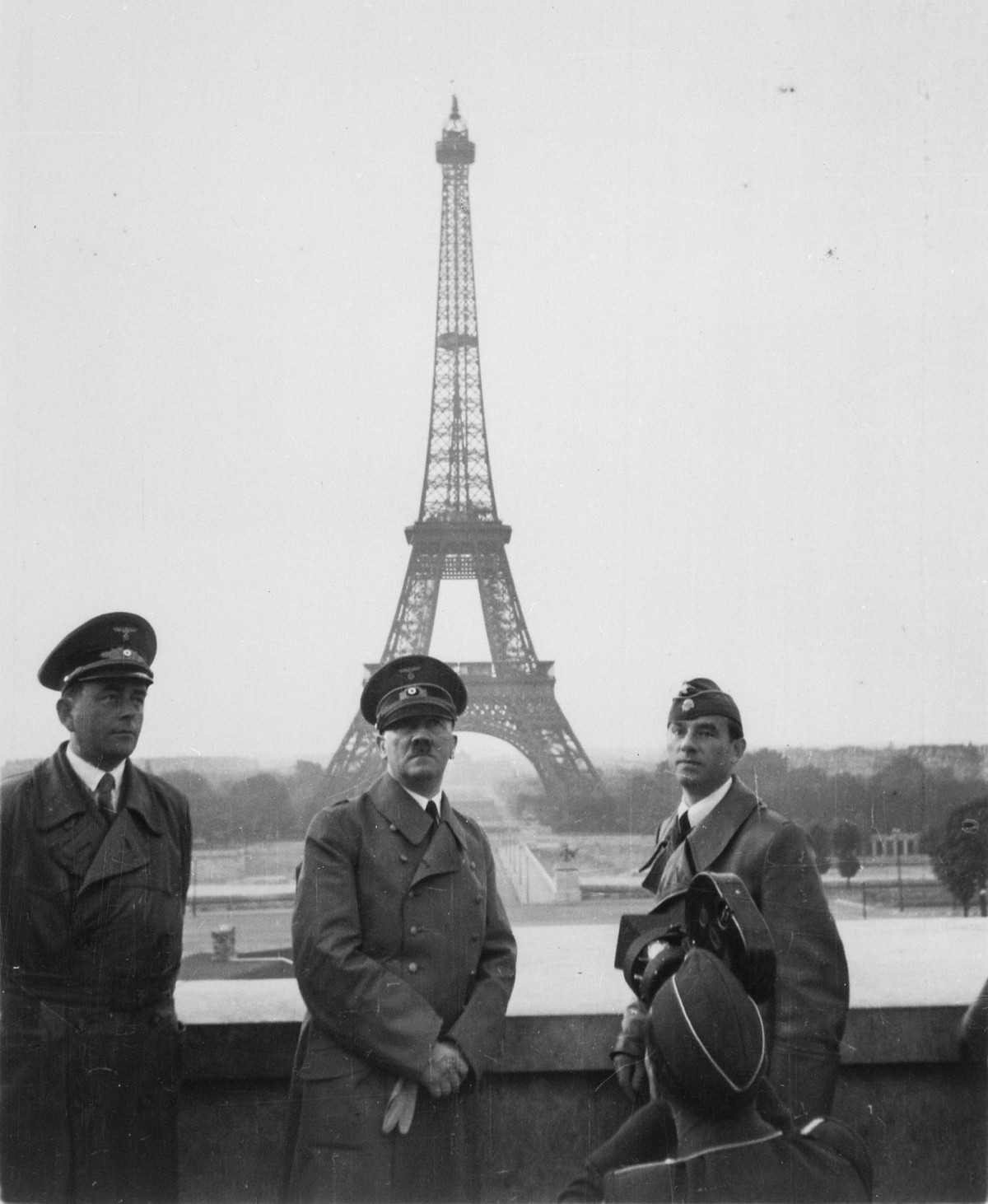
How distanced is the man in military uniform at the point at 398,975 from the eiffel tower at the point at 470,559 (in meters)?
9.37

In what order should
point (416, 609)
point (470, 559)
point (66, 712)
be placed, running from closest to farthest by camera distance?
point (66, 712) < point (416, 609) < point (470, 559)

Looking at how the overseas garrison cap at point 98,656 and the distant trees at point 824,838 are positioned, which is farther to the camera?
the distant trees at point 824,838

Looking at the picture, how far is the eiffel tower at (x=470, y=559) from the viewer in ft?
49.8

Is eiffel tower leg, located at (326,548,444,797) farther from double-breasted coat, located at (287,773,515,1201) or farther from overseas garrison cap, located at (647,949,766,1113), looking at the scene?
overseas garrison cap, located at (647,949,766,1113)

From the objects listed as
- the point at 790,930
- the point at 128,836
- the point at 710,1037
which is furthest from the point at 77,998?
the point at 710,1037

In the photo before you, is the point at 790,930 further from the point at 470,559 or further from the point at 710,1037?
the point at 470,559

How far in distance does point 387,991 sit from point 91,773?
2.89 feet

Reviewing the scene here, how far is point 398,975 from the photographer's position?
283 cm

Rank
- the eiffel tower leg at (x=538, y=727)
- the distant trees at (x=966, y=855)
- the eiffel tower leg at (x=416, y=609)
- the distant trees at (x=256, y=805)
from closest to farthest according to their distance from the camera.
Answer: the distant trees at (x=966, y=855), the distant trees at (x=256, y=805), the eiffel tower leg at (x=538, y=727), the eiffel tower leg at (x=416, y=609)

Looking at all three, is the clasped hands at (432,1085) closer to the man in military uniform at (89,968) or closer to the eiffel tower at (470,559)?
the man in military uniform at (89,968)

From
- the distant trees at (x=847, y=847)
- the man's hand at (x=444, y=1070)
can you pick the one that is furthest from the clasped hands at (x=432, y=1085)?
the distant trees at (x=847, y=847)

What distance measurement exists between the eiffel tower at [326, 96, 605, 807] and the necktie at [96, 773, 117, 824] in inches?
374

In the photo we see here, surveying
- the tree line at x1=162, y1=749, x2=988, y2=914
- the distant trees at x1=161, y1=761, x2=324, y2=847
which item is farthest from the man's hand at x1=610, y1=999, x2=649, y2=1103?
the distant trees at x1=161, y1=761, x2=324, y2=847

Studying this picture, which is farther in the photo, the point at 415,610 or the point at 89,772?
the point at 415,610
